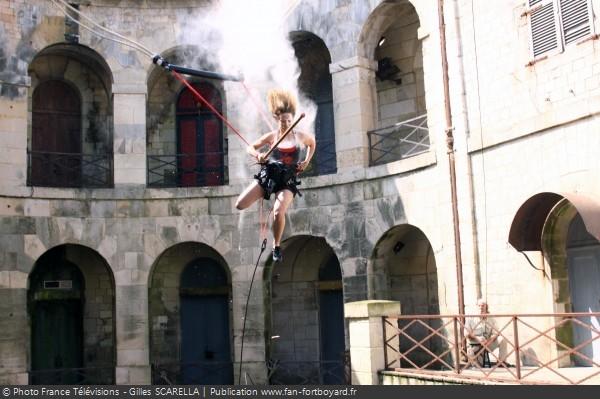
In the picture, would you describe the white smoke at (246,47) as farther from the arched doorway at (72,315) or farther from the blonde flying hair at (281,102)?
the blonde flying hair at (281,102)

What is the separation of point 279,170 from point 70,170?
10.8 m

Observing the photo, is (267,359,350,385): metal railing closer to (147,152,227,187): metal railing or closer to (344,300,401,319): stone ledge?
(147,152,227,187): metal railing

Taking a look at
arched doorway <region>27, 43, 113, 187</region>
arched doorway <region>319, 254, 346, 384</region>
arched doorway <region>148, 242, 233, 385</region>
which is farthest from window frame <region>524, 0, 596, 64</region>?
arched doorway <region>27, 43, 113, 187</region>

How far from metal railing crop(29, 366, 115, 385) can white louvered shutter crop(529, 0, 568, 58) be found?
1129 centimetres

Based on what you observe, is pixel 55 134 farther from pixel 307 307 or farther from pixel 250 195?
pixel 250 195

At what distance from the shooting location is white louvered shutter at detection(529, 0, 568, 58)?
552 inches

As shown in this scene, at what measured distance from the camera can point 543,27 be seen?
46.6 ft

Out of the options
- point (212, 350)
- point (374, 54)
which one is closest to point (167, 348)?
point (212, 350)

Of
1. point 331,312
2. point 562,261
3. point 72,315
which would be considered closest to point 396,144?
point 331,312

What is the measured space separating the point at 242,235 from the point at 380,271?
3.31 m

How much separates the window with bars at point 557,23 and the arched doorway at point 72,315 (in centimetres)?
1080

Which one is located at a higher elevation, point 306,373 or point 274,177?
point 274,177

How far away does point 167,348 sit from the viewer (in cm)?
2017

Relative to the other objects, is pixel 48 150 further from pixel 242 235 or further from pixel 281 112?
pixel 281 112
